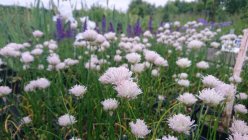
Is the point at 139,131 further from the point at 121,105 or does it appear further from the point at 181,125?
the point at 121,105

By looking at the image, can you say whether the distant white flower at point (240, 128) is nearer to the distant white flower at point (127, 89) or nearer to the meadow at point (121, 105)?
the meadow at point (121, 105)

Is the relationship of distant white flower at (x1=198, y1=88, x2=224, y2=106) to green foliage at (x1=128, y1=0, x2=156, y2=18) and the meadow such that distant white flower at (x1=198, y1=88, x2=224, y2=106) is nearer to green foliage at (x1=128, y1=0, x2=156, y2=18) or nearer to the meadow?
the meadow

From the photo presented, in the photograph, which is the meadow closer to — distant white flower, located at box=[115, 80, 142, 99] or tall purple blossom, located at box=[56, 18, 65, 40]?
distant white flower, located at box=[115, 80, 142, 99]

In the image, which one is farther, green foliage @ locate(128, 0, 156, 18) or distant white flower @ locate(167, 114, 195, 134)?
green foliage @ locate(128, 0, 156, 18)

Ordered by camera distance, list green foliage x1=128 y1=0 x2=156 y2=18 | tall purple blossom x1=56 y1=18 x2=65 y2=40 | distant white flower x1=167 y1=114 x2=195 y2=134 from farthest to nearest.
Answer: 1. green foliage x1=128 y1=0 x2=156 y2=18
2. tall purple blossom x1=56 y1=18 x2=65 y2=40
3. distant white flower x1=167 y1=114 x2=195 y2=134

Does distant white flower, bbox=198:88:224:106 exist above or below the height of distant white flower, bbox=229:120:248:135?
above

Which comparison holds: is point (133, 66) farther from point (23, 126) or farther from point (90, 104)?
point (23, 126)

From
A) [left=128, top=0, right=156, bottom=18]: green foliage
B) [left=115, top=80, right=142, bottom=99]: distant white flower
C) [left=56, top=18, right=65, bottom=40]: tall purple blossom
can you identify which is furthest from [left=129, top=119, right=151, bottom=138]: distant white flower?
[left=128, top=0, right=156, bottom=18]: green foliage

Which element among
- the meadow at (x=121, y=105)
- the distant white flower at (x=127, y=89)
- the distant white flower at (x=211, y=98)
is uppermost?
the distant white flower at (x=127, y=89)

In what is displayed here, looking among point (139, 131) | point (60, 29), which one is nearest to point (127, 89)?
point (139, 131)

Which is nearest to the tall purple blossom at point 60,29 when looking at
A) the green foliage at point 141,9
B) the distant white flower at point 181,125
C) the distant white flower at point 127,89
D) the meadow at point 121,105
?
the meadow at point 121,105

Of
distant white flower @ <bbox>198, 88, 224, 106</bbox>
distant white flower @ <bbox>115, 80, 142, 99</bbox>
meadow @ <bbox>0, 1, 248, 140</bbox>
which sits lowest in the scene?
meadow @ <bbox>0, 1, 248, 140</bbox>

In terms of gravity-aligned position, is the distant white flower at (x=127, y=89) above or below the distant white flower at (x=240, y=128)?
above

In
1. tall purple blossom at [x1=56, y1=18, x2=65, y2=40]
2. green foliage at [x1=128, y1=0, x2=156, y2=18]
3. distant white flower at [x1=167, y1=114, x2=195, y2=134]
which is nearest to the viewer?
distant white flower at [x1=167, y1=114, x2=195, y2=134]
